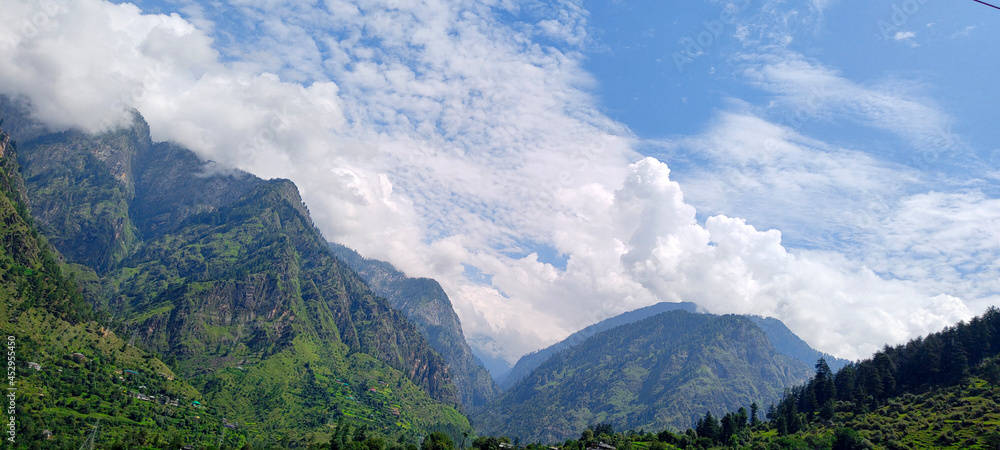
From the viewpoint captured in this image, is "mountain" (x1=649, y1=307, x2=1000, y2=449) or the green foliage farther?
the green foliage

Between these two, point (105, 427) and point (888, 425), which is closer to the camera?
point (888, 425)

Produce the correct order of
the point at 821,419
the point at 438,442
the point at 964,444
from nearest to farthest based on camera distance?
→ the point at 964,444, the point at 821,419, the point at 438,442

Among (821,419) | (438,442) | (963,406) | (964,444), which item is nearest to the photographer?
(964,444)

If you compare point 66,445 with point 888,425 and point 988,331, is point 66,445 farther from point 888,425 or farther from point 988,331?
point 988,331

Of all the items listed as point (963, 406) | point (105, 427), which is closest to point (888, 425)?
point (963, 406)

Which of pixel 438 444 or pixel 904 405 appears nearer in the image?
pixel 904 405

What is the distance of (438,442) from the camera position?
180250 mm

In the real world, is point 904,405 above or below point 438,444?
above

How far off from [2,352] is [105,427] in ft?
149

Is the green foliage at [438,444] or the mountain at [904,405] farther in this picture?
the green foliage at [438,444]

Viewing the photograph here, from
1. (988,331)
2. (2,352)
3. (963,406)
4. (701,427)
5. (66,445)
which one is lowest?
(66,445)

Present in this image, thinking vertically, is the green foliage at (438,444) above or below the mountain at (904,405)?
below

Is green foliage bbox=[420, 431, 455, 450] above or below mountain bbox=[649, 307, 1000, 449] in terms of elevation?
below

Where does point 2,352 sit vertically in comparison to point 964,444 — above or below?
below
